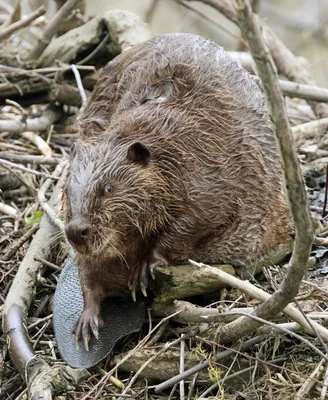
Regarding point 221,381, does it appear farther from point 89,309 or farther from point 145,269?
point 89,309

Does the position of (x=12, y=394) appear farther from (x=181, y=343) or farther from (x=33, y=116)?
(x=33, y=116)

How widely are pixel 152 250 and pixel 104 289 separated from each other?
29cm

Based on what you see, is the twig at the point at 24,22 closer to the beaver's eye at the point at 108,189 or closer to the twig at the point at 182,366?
the beaver's eye at the point at 108,189

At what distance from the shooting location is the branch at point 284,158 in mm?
2043

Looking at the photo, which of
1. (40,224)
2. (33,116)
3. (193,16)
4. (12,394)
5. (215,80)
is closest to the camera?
(12,394)

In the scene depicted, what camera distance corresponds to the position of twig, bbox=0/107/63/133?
5066mm

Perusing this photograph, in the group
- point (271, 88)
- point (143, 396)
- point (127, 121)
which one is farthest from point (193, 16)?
point (271, 88)

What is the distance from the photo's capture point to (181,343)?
3.20 m

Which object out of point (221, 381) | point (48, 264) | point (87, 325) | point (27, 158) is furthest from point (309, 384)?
point (27, 158)

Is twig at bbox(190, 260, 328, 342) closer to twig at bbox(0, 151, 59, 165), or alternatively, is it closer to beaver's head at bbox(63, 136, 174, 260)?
beaver's head at bbox(63, 136, 174, 260)

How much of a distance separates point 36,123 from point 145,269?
2.26m

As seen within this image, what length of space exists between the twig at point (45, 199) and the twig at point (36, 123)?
532 mm

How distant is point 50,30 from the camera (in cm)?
560

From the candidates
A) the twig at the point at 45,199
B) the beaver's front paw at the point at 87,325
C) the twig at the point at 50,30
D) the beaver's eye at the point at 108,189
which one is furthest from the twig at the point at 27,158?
the beaver's eye at the point at 108,189
